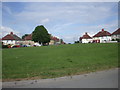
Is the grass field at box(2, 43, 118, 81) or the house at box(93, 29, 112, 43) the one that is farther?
the house at box(93, 29, 112, 43)

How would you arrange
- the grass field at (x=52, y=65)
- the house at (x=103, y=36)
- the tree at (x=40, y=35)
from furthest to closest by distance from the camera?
1. the house at (x=103, y=36)
2. the tree at (x=40, y=35)
3. the grass field at (x=52, y=65)

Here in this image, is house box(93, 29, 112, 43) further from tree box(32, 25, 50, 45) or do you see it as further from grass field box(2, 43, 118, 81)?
grass field box(2, 43, 118, 81)

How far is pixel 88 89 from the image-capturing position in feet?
16.4

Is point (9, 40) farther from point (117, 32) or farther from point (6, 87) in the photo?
point (6, 87)

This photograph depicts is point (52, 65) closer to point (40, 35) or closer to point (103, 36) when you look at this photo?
point (40, 35)

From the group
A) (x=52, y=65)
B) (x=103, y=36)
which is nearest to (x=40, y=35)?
(x=103, y=36)

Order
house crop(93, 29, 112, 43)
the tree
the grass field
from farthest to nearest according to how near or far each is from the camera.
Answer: house crop(93, 29, 112, 43) → the tree → the grass field

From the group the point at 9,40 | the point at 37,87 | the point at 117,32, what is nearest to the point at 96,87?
the point at 37,87

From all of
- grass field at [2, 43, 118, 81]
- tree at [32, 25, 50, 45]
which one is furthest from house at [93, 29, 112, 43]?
grass field at [2, 43, 118, 81]

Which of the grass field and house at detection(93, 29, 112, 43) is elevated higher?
house at detection(93, 29, 112, 43)

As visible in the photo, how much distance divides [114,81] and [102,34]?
92.0m

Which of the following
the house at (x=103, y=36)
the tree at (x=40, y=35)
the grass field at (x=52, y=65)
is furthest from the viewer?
the house at (x=103, y=36)

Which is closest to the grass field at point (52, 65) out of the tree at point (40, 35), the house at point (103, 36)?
the tree at point (40, 35)

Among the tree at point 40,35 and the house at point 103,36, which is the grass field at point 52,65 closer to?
the tree at point 40,35
